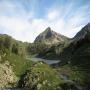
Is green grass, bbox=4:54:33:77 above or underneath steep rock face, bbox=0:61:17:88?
above

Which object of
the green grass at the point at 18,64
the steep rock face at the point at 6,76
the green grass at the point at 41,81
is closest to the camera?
the green grass at the point at 41,81

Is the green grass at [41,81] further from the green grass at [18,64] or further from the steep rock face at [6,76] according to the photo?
the green grass at [18,64]

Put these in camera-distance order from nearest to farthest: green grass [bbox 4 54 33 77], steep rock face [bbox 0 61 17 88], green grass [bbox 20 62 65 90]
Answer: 1. green grass [bbox 20 62 65 90]
2. steep rock face [bbox 0 61 17 88]
3. green grass [bbox 4 54 33 77]

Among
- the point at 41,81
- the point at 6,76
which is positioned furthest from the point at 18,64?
the point at 41,81

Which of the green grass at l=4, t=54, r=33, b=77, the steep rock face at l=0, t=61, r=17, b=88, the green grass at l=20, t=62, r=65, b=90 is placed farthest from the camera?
the green grass at l=4, t=54, r=33, b=77

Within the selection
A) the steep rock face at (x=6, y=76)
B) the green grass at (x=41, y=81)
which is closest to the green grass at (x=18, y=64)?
the steep rock face at (x=6, y=76)

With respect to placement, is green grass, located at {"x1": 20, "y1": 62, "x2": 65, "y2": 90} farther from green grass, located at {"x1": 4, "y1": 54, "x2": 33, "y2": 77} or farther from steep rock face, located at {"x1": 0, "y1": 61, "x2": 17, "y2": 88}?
green grass, located at {"x1": 4, "y1": 54, "x2": 33, "y2": 77}

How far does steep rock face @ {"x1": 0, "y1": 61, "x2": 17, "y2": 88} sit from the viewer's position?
105744mm

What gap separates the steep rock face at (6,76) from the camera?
347 ft

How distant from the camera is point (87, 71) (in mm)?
116375

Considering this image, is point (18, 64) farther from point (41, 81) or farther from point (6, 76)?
point (41, 81)

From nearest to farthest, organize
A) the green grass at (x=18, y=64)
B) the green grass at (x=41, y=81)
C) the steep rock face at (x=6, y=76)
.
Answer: the green grass at (x=41, y=81), the steep rock face at (x=6, y=76), the green grass at (x=18, y=64)

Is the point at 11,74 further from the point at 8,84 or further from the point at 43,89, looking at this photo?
the point at 43,89

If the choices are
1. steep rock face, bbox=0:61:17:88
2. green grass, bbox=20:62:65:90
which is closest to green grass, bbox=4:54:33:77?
steep rock face, bbox=0:61:17:88
